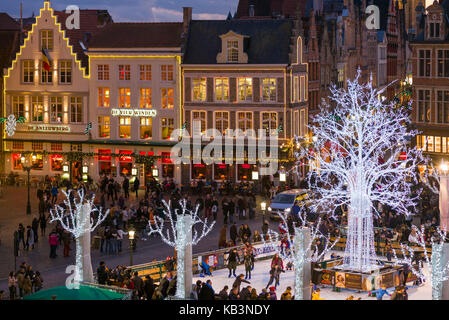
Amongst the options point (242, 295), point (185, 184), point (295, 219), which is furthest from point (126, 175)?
point (242, 295)

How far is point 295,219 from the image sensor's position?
51.1 m

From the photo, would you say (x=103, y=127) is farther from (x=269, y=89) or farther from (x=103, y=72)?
(x=269, y=89)

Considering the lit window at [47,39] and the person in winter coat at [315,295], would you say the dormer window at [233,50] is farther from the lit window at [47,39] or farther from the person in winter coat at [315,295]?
the person in winter coat at [315,295]

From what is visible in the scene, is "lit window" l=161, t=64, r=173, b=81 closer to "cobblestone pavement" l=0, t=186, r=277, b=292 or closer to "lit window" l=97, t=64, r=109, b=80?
"lit window" l=97, t=64, r=109, b=80

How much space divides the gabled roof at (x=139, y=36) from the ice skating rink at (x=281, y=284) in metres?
28.2

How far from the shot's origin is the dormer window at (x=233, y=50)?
6844 centimetres

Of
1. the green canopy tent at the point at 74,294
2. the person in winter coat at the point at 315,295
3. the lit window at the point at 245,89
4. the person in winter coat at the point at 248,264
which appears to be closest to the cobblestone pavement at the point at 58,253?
the person in winter coat at the point at 248,264

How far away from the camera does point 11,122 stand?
72000mm

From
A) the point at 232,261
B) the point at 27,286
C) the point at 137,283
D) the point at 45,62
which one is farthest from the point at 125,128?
the point at 137,283

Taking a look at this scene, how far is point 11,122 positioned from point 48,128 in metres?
2.61

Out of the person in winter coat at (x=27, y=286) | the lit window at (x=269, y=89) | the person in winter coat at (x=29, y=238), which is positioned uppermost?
the lit window at (x=269, y=89)

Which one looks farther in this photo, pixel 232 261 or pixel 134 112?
pixel 134 112

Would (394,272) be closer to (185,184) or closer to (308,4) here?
(185,184)

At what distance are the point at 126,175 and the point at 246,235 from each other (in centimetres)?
2427
